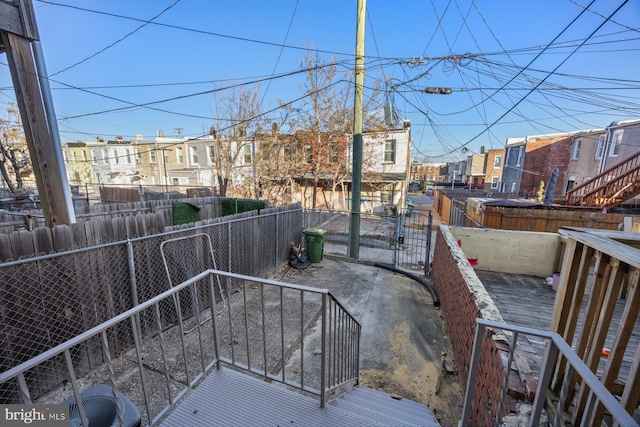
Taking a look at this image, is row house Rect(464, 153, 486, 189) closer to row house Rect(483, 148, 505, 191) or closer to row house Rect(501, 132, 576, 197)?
row house Rect(483, 148, 505, 191)

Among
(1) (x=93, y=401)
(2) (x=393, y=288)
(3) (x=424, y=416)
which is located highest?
(1) (x=93, y=401)

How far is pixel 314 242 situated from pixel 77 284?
530 centimetres

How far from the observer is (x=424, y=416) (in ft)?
8.29

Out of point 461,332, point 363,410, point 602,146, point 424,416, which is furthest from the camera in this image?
point 602,146

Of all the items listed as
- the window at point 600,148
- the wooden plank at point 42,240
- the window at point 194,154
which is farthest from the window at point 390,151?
the window at point 194,154

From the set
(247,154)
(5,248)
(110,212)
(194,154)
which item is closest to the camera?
(5,248)

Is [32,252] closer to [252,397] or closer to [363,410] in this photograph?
[252,397]

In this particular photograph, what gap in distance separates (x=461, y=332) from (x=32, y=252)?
5.60 metres

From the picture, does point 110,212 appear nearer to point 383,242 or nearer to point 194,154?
point 383,242

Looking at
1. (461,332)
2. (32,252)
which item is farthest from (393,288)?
(32,252)

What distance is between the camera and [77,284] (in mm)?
3234

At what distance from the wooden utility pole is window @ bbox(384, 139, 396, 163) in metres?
15.5

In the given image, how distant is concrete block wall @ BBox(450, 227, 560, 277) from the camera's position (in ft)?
20.5

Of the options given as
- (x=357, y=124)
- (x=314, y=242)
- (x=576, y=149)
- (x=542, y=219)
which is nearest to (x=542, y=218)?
(x=542, y=219)
